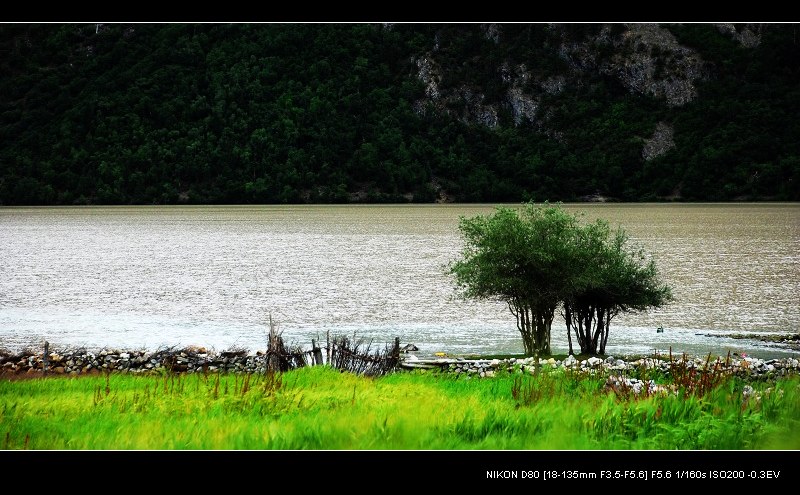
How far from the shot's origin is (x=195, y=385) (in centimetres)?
1359

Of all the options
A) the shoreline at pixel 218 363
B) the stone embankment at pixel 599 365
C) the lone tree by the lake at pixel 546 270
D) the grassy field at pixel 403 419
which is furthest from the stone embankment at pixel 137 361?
the grassy field at pixel 403 419

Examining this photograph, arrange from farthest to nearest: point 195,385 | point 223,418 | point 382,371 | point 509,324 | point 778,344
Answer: point 509,324
point 778,344
point 382,371
point 195,385
point 223,418

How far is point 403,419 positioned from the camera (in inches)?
372

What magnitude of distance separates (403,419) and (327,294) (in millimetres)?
44743

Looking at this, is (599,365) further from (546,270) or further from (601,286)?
(601,286)

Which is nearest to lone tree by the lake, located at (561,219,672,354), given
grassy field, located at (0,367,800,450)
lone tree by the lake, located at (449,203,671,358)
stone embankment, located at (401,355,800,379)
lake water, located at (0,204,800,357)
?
lone tree by the lake, located at (449,203,671,358)

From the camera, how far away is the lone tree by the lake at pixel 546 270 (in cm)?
2681

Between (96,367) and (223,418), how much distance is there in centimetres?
1498

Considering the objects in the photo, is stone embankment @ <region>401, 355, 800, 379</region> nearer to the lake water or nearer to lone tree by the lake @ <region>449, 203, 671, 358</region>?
lone tree by the lake @ <region>449, 203, 671, 358</region>

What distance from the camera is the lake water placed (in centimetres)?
3438

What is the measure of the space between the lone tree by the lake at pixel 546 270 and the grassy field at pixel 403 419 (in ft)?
45.6

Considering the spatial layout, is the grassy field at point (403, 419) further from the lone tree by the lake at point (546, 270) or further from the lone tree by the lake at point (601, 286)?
the lone tree by the lake at point (601, 286)
